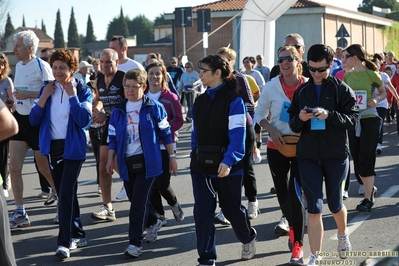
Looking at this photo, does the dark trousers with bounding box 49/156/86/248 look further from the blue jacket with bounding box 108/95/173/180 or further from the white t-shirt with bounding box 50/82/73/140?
the blue jacket with bounding box 108/95/173/180

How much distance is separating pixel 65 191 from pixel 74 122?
27.2 inches

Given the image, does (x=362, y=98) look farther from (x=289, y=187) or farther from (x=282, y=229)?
(x=289, y=187)

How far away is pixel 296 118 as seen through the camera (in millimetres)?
5977

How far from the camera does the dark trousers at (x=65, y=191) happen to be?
271 inches

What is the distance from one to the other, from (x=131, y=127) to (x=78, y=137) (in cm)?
54

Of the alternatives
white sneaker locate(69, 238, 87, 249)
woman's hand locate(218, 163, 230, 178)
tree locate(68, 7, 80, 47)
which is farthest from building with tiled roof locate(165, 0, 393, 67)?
tree locate(68, 7, 80, 47)

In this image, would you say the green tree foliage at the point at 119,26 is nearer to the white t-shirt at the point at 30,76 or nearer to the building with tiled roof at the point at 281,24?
the building with tiled roof at the point at 281,24

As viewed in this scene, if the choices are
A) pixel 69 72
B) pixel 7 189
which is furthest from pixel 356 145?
pixel 7 189

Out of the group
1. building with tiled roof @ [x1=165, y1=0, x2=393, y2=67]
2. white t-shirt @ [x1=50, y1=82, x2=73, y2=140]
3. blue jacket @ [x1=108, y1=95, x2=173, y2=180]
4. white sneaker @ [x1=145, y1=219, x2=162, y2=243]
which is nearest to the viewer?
blue jacket @ [x1=108, y1=95, x2=173, y2=180]

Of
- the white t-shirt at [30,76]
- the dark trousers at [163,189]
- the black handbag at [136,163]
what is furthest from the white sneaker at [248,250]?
the white t-shirt at [30,76]

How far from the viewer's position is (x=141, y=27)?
155125 mm

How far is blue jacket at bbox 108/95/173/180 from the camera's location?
6.94 m

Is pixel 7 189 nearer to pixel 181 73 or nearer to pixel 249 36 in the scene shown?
pixel 249 36

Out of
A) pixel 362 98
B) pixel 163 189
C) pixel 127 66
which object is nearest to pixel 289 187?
pixel 163 189
